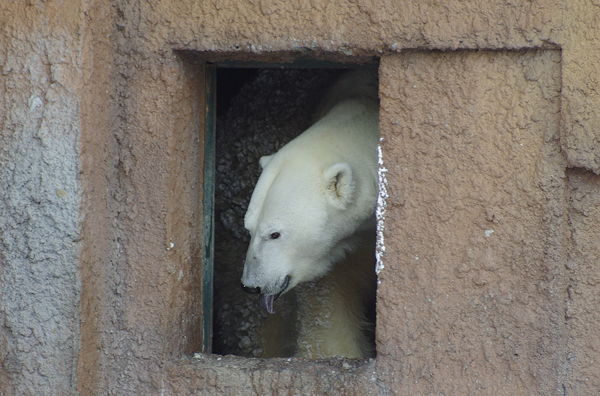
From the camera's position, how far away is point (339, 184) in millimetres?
2371

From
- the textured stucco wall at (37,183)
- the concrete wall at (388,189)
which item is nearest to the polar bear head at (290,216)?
the concrete wall at (388,189)

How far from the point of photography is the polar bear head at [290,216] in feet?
7.65

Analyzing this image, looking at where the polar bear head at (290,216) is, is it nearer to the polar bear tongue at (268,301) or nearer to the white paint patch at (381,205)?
the polar bear tongue at (268,301)

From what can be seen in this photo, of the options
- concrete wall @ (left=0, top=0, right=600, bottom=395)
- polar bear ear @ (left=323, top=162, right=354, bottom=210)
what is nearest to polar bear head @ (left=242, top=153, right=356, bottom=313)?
polar bear ear @ (left=323, top=162, right=354, bottom=210)

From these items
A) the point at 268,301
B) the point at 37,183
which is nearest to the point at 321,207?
the point at 268,301

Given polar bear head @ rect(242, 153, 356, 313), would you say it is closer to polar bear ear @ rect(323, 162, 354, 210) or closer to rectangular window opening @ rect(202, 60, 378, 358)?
polar bear ear @ rect(323, 162, 354, 210)

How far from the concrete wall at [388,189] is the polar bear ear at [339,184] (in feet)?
1.16

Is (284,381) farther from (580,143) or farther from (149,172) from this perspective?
(580,143)

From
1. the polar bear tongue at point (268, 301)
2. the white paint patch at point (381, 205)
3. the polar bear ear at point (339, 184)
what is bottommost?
the polar bear tongue at point (268, 301)

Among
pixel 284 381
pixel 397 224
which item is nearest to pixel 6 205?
pixel 284 381

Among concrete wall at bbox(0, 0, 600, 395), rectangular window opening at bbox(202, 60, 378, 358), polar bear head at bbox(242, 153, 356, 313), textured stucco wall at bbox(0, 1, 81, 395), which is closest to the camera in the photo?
concrete wall at bbox(0, 0, 600, 395)

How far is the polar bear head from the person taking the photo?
233 centimetres

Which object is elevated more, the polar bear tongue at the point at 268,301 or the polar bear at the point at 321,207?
the polar bear at the point at 321,207

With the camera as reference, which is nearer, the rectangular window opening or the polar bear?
the polar bear
